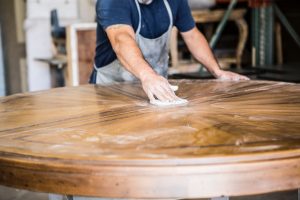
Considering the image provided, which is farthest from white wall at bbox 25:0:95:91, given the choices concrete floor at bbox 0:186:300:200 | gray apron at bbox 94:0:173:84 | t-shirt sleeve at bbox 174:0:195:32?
t-shirt sleeve at bbox 174:0:195:32

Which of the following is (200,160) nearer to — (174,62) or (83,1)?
(174,62)

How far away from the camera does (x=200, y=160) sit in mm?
1001

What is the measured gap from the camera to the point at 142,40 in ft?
7.93

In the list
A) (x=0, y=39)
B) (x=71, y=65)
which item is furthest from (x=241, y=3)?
(x=0, y=39)

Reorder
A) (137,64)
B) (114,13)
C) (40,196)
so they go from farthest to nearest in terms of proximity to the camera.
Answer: (40,196) → (114,13) → (137,64)

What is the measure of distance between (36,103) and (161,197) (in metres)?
0.93

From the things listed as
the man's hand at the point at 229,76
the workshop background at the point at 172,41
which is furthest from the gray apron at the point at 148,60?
the workshop background at the point at 172,41

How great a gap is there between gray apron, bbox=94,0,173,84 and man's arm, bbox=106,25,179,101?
0.98 feet

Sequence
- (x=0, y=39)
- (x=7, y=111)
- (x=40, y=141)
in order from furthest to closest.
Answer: (x=0, y=39) < (x=7, y=111) < (x=40, y=141)

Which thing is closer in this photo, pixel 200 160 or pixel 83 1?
pixel 200 160

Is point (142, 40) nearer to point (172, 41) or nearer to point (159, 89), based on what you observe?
point (159, 89)

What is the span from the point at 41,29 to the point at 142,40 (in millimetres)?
3382

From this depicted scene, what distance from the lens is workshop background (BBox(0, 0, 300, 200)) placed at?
14.4 ft

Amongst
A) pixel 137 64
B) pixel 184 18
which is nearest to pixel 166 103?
pixel 137 64
